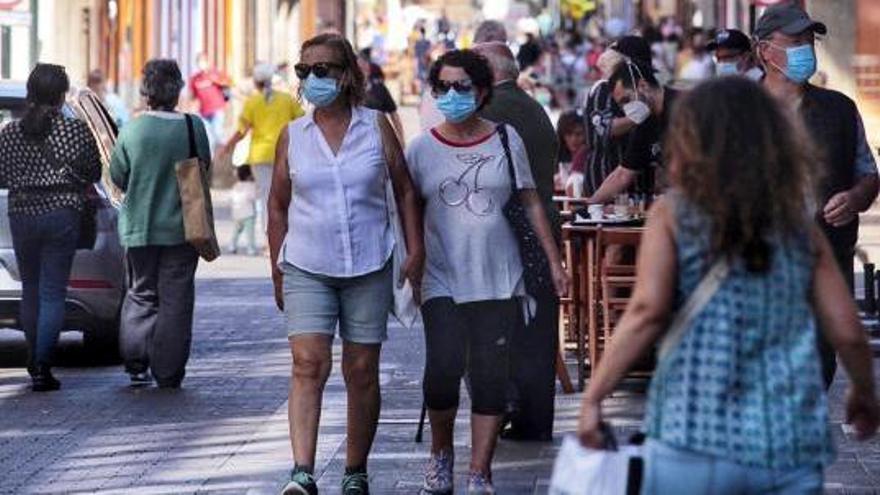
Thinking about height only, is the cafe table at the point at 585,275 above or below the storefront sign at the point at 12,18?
below

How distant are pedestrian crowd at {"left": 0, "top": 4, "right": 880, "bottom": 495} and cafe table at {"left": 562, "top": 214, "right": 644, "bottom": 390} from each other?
221 millimetres

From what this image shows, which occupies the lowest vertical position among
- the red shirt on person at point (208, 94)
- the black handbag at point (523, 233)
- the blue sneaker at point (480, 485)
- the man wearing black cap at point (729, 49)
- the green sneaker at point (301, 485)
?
the blue sneaker at point (480, 485)

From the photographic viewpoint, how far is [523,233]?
1027cm

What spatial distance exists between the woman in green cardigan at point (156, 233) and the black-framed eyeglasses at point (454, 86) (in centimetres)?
423

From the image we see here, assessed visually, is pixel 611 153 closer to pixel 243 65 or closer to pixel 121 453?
pixel 121 453

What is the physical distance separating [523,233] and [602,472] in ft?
14.2

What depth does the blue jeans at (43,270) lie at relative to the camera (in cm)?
1411

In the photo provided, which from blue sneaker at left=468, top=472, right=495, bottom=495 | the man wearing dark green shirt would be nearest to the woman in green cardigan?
the man wearing dark green shirt

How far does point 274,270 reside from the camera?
400 inches

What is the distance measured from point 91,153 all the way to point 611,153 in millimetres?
2559

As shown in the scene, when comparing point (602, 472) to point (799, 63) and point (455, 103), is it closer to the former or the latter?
point (455, 103)

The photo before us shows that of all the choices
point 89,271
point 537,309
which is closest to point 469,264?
point 537,309

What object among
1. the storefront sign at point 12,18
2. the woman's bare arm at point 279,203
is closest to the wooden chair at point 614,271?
the woman's bare arm at point 279,203

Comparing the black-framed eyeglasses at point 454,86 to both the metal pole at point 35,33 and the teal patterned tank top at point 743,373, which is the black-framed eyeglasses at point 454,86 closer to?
the teal patterned tank top at point 743,373
